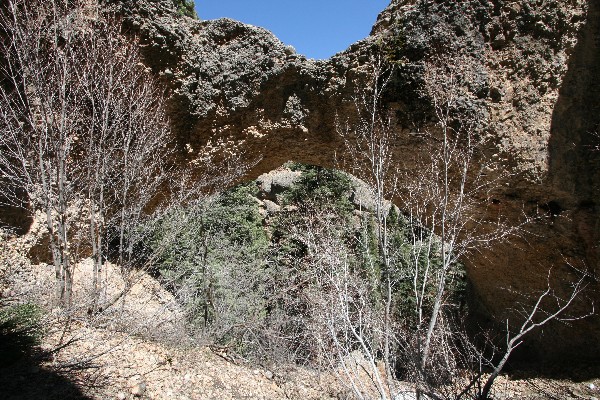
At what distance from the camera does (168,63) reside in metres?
6.64

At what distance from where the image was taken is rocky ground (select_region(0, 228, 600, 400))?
13.5ft

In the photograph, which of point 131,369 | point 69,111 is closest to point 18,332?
point 131,369

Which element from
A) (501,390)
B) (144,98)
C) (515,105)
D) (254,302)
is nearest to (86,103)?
(144,98)

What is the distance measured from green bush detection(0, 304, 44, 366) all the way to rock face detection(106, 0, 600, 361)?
3.82 m

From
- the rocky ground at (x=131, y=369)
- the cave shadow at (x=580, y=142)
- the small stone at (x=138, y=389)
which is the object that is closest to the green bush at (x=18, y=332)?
the rocky ground at (x=131, y=369)

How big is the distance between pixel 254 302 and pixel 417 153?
8641 mm

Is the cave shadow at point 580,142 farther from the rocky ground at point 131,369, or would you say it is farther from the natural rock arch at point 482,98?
the rocky ground at point 131,369

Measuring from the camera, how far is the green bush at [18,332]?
4.03 metres

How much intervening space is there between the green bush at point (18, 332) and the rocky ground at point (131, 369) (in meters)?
0.12

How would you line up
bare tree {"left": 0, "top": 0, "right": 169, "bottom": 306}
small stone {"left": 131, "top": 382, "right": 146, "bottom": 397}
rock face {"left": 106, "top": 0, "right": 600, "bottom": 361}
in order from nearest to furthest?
1. small stone {"left": 131, "top": 382, "right": 146, "bottom": 397}
2. bare tree {"left": 0, "top": 0, "right": 169, "bottom": 306}
3. rock face {"left": 106, "top": 0, "right": 600, "bottom": 361}

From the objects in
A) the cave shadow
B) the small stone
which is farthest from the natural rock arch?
the small stone

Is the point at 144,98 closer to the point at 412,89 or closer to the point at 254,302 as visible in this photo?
Result: the point at 412,89

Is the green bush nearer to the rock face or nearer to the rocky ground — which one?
the rocky ground

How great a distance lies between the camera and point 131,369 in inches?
192
